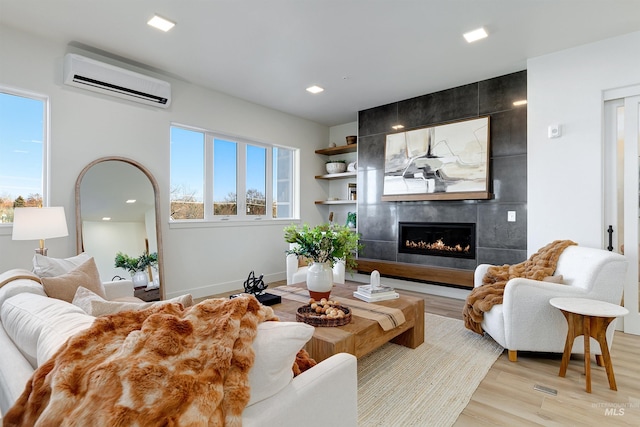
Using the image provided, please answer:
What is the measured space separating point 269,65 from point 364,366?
3162 mm

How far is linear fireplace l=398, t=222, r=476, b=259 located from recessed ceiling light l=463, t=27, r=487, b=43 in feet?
6.97

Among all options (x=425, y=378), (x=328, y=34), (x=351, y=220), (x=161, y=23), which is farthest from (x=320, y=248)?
(x=351, y=220)

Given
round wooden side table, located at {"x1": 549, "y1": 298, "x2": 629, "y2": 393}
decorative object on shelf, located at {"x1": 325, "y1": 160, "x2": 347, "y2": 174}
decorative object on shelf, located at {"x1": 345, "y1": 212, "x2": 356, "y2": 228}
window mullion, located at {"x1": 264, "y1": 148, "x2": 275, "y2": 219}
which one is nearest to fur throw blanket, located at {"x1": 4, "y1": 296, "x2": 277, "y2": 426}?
round wooden side table, located at {"x1": 549, "y1": 298, "x2": 629, "y2": 393}

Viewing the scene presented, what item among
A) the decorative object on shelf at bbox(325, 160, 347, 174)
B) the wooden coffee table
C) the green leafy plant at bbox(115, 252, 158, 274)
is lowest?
the wooden coffee table

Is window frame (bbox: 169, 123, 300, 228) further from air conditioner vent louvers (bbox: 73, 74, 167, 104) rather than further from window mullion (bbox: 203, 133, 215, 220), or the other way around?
air conditioner vent louvers (bbox: 73, 74, 167, 104)

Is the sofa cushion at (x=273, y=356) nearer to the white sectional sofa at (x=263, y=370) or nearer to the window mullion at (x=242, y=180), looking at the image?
the white sectional sofa at (x=263, y=370)

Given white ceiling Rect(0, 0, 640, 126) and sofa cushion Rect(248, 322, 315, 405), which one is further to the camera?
white ceiling Rect(0, 0, 640, 126)

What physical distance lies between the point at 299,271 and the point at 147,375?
11.0ft

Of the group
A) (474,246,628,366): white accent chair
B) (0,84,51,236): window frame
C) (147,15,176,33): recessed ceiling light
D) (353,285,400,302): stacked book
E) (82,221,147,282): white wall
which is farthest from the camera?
(82,221,147,282): white wall

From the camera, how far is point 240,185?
16.1 ft

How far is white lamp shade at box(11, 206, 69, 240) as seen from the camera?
2426 millimetres

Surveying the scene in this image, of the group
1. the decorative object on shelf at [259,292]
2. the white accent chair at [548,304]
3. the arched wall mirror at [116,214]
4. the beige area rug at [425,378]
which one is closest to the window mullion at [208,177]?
the arched wall mirror at [116,214]

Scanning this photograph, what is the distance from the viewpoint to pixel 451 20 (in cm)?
280

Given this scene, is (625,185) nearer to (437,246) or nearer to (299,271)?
(437,246)
